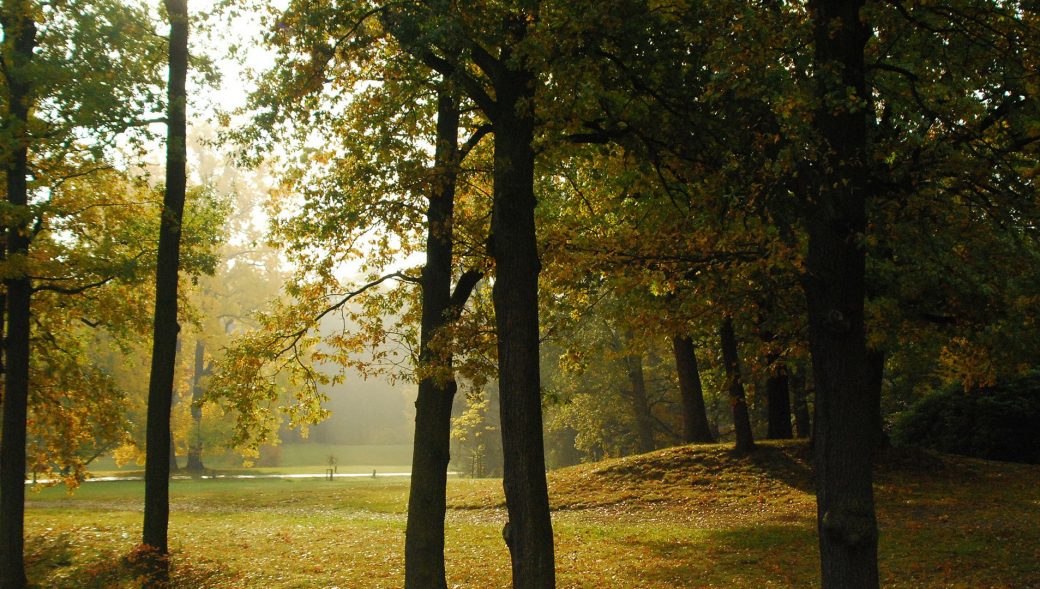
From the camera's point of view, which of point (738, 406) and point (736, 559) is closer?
point (736, 559)

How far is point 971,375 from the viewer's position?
1375 centimetres

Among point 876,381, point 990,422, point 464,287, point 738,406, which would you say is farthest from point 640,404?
point 464,287

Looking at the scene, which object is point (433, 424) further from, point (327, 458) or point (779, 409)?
point (327, 458)

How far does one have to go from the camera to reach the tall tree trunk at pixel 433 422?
9.97m

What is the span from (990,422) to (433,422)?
18051 millimetres

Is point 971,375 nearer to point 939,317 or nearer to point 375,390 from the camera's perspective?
point 939,317

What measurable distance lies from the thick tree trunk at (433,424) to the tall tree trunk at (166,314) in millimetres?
4378

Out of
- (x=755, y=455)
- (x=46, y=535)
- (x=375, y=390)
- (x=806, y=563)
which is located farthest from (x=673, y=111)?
(x=375, y=390)

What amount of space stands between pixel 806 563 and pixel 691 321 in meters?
4.01

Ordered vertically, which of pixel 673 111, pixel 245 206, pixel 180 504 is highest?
pixel 245 206

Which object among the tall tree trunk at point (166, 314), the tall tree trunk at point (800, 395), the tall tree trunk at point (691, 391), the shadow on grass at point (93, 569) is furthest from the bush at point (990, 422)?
the tall tree trunk at point (166, 314)

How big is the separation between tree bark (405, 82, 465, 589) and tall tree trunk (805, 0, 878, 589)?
14.3 ft

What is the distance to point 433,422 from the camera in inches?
406

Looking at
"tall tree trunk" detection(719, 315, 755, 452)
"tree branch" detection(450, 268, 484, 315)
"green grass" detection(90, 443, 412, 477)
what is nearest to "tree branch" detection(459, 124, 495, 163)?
"tree branch" detection(450, 268, 484, 315)
